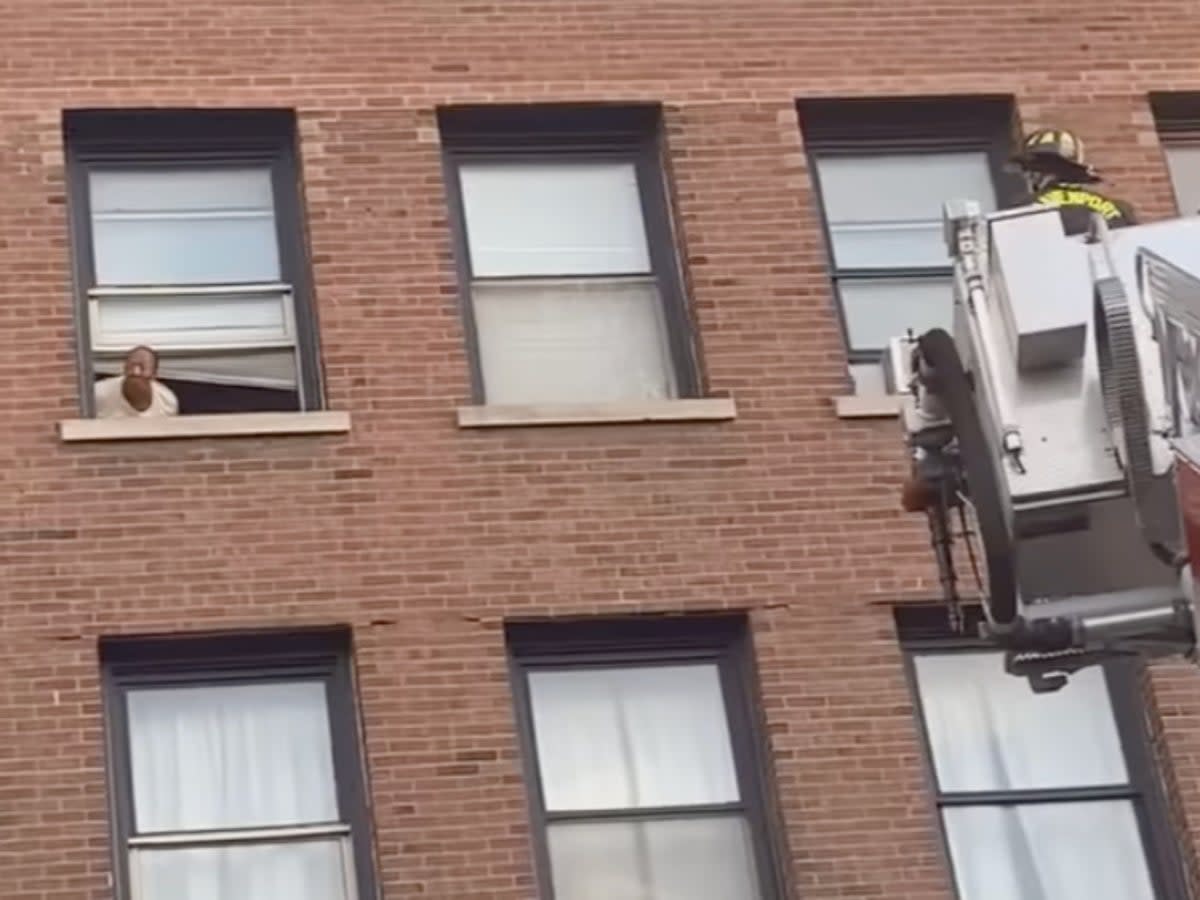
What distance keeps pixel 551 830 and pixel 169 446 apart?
2688 millimetres

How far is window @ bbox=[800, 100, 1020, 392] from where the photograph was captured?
14.4 m

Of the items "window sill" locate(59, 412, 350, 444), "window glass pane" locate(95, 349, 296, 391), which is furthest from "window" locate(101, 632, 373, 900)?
"window glass pane" locate(95, 349, 296, 391)

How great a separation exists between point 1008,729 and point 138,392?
4.67 m

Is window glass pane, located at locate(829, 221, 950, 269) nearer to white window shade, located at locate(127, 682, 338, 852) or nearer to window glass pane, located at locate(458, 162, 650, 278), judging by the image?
window glass pane, located at locate(458, 162, 650, 278)

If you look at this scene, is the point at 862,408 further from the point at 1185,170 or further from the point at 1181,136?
the point at 1181,136

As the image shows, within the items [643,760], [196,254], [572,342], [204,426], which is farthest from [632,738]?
[196,254]

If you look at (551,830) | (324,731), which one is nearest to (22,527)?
(324,731)

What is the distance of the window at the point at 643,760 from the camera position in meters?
12.5

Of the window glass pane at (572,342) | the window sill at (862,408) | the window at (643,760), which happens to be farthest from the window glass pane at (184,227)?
the window sill at (862,408)

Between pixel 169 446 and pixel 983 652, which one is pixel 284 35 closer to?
pixel 169 446

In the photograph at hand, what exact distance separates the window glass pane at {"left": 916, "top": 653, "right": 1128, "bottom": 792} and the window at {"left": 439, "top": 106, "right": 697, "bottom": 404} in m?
2.08

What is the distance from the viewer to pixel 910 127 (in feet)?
49.2

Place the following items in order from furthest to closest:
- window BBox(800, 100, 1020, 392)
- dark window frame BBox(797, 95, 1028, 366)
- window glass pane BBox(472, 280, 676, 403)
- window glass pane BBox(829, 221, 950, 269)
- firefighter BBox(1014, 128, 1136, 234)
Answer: dark window frame BBox(797, 95, 1028, 366) → window glass pane BBox(829, 221, 950, 269) → window BBox(800, 100, 1020, 392) → window glass pane BBox(472, 280, 676, 403) → firefighter BBox(1014, 128, 1136, 234)

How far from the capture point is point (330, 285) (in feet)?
44.9
